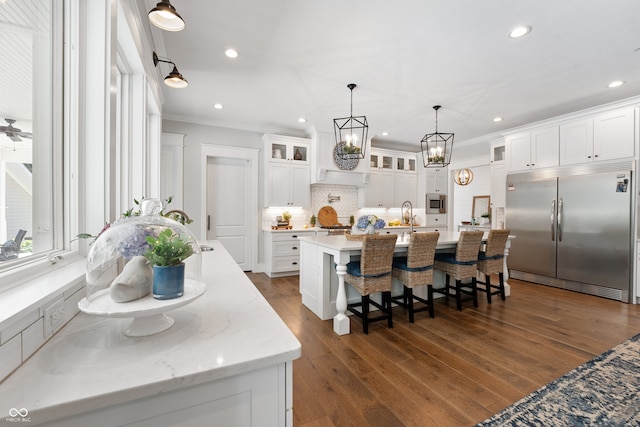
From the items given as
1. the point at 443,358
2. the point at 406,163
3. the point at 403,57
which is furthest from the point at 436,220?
the point at 443,358

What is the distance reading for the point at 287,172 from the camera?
523 centimetres

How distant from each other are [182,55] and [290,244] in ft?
10.6

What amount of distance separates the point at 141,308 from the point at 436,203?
6782mm

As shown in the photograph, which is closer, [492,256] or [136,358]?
[136,358]

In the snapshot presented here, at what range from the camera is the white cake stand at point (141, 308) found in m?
0.74

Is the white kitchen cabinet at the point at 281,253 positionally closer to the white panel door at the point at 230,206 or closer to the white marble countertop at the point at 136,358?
the white panel door at the point at 230,206

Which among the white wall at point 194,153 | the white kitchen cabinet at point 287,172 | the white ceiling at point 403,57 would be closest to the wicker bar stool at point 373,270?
the white ceiling at point 403,57

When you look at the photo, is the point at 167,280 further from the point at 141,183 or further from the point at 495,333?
the point at 495,333

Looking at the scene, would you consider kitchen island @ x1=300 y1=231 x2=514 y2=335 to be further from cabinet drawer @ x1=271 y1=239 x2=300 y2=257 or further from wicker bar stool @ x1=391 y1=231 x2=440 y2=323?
cabinet drawer @ x1=271 y1=239 x2=300 y2=257

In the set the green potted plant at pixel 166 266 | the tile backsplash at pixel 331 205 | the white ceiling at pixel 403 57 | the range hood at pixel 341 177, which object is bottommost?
the green potted plant at pixel 166 266

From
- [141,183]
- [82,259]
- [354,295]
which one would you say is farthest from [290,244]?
[82,259]

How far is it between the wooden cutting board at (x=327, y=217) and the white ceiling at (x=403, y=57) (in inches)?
77.2

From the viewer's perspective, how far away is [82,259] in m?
1.25

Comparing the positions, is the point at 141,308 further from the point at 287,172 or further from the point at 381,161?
the point at 381,161
